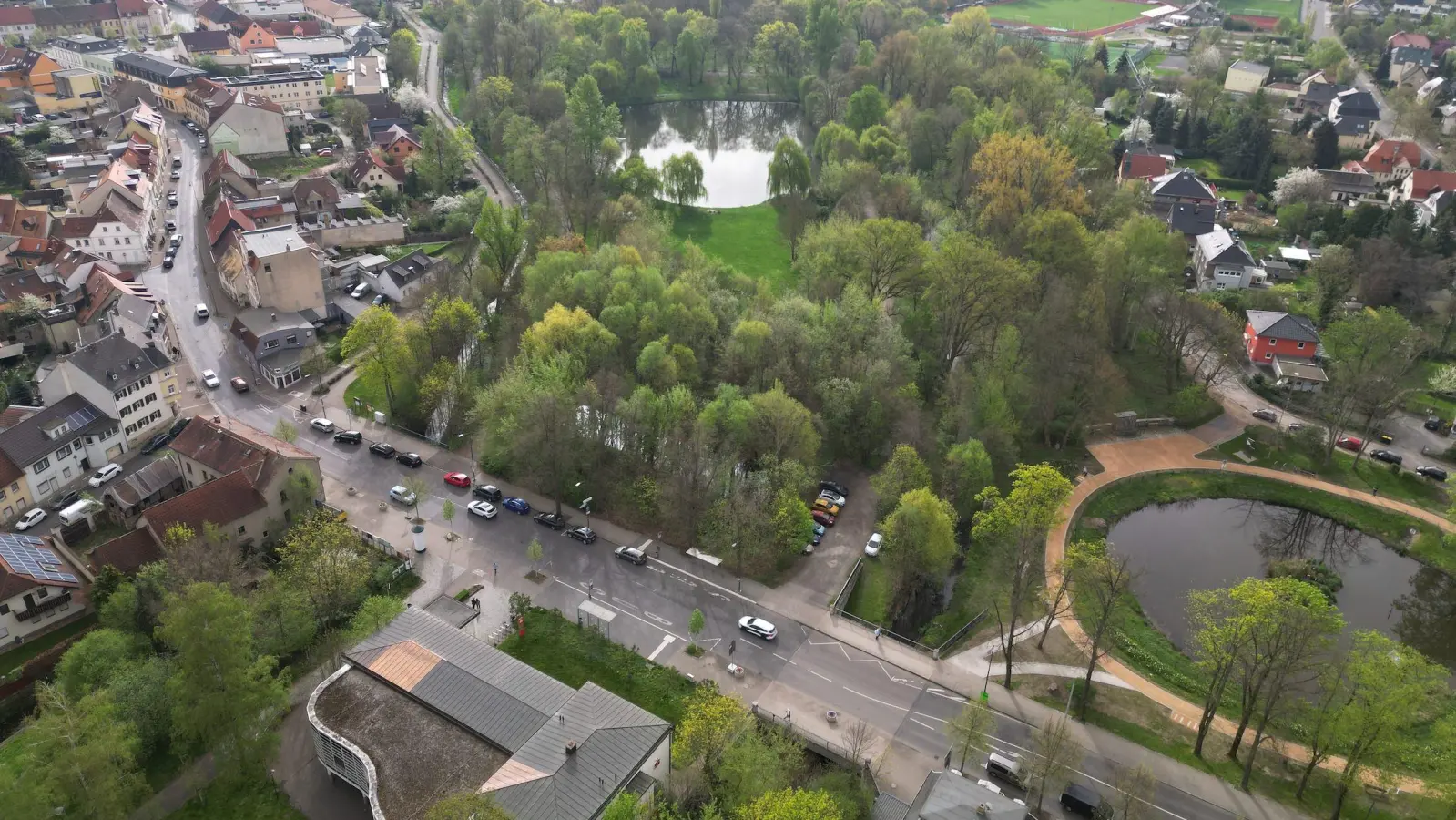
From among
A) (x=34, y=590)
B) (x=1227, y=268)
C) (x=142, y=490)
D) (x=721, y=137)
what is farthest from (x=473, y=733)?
(x=721, y=137)

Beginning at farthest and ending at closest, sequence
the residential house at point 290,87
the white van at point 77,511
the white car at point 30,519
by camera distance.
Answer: the residential house at point 290,87 → the white car at point 30,519 → the white van at point 77,511

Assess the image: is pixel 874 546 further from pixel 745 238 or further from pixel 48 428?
pixel 745 238

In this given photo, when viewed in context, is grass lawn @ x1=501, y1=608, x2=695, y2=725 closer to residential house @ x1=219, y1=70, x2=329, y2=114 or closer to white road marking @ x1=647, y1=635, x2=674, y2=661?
white road marking @ x1=647, y1=635, x2=674, y2=661

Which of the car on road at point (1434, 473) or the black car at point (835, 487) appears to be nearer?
the black car at point (835, 487)

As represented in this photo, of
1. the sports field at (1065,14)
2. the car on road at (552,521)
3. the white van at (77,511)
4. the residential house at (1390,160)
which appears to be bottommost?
the car on road at (552,521)

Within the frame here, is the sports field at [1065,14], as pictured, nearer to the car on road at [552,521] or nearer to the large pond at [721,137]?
the large pond at [721,137]

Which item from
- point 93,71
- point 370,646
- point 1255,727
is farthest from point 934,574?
point 93,71

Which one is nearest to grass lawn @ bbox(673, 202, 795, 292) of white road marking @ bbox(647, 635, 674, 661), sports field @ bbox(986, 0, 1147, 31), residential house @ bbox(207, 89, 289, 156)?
white road marking @ bbox(647, 635, 674, 661)

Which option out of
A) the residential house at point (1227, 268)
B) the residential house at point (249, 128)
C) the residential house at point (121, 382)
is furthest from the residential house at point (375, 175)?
the residential house at point (1227, 268)
